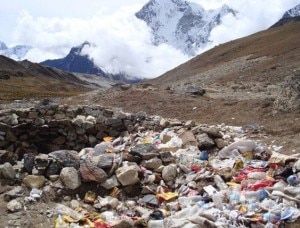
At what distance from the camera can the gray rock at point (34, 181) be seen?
29.1ft

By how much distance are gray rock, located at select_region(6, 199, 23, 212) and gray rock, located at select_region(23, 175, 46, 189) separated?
650mm

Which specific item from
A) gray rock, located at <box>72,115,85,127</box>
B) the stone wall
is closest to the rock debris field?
the stone wall

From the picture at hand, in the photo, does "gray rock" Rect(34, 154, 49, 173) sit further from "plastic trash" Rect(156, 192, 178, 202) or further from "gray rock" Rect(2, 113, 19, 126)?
"gray rock" Rect(2, 113, 19, 126)

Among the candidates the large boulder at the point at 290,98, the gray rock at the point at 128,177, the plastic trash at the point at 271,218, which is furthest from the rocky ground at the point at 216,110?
the gray rock at the point at 128,177

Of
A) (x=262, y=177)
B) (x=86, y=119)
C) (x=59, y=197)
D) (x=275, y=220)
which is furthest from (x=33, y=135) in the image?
(x=275, y=220)

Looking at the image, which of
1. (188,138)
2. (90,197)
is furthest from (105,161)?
(188,138)

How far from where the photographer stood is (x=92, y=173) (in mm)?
9109

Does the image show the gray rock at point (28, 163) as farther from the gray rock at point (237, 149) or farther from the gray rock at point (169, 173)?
the gray rock at point (237, 149)

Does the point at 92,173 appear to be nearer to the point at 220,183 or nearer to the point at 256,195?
the point at 220,183

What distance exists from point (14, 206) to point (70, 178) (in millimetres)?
1272

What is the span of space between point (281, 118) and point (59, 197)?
25.4ft

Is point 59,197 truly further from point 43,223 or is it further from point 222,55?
point 222,55

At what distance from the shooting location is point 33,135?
49.4ft

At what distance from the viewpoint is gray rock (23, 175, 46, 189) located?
29.1 ft
